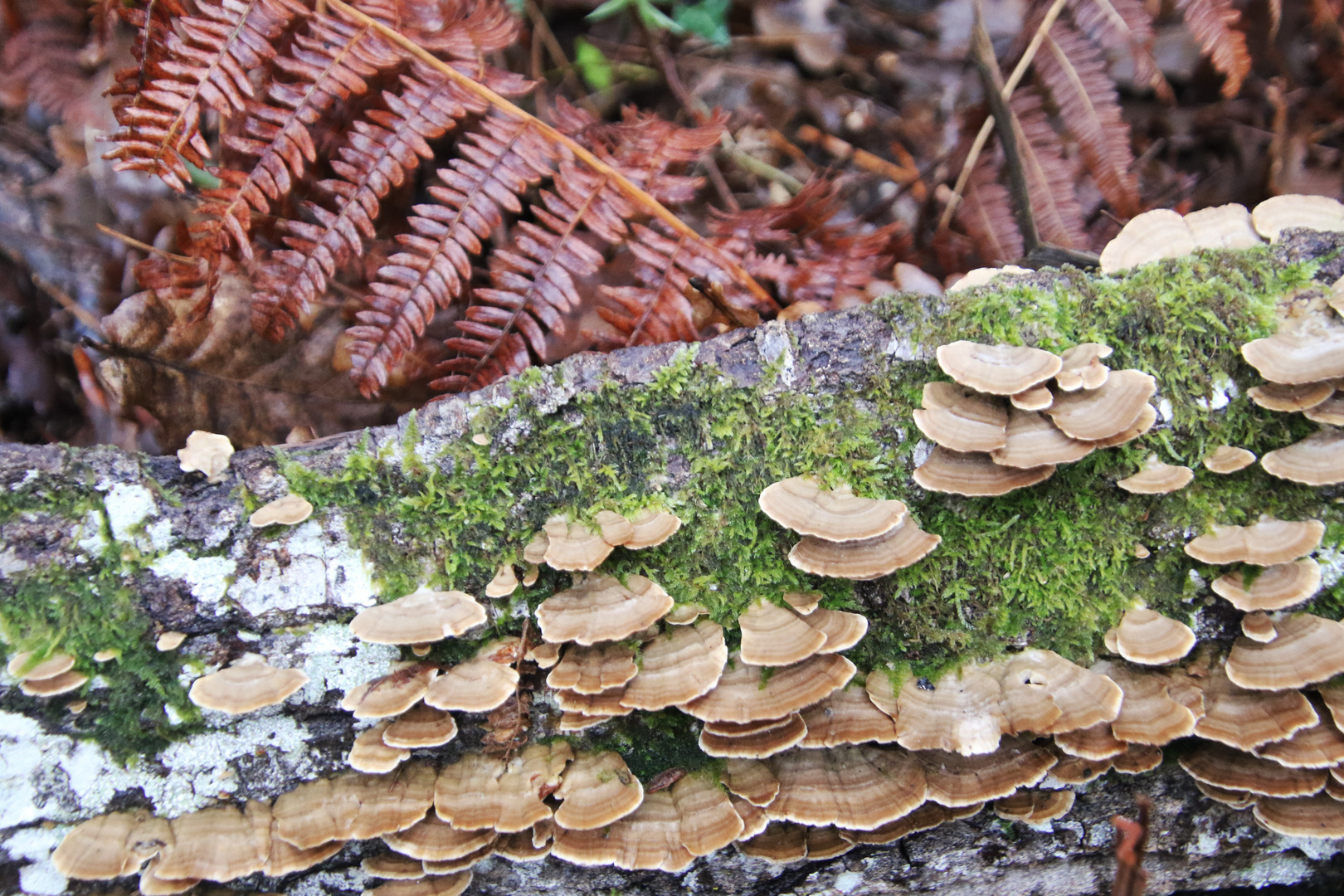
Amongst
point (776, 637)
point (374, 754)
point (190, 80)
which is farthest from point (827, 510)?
point (190, 80)

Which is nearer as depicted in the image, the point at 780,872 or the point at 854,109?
the point at 780,872

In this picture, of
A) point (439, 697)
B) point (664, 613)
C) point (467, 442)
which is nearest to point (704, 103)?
point (467, 442)

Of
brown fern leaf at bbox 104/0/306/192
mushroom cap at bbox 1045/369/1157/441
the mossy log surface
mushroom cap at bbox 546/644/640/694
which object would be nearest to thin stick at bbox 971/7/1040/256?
the mossy log surface

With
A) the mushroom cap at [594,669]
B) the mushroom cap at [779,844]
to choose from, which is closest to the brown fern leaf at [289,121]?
the mushroom cap at [594,669]

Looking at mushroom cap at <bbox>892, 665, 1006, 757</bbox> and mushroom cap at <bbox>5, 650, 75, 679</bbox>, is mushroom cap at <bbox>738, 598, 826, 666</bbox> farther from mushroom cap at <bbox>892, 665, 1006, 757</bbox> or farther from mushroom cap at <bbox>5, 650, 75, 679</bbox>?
mushroom cap at <bbox>5, 650, 75, 679</bbox>

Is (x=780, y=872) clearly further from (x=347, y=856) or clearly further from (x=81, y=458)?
(x=81, y=458)

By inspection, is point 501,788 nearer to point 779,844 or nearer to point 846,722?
point 779,844
